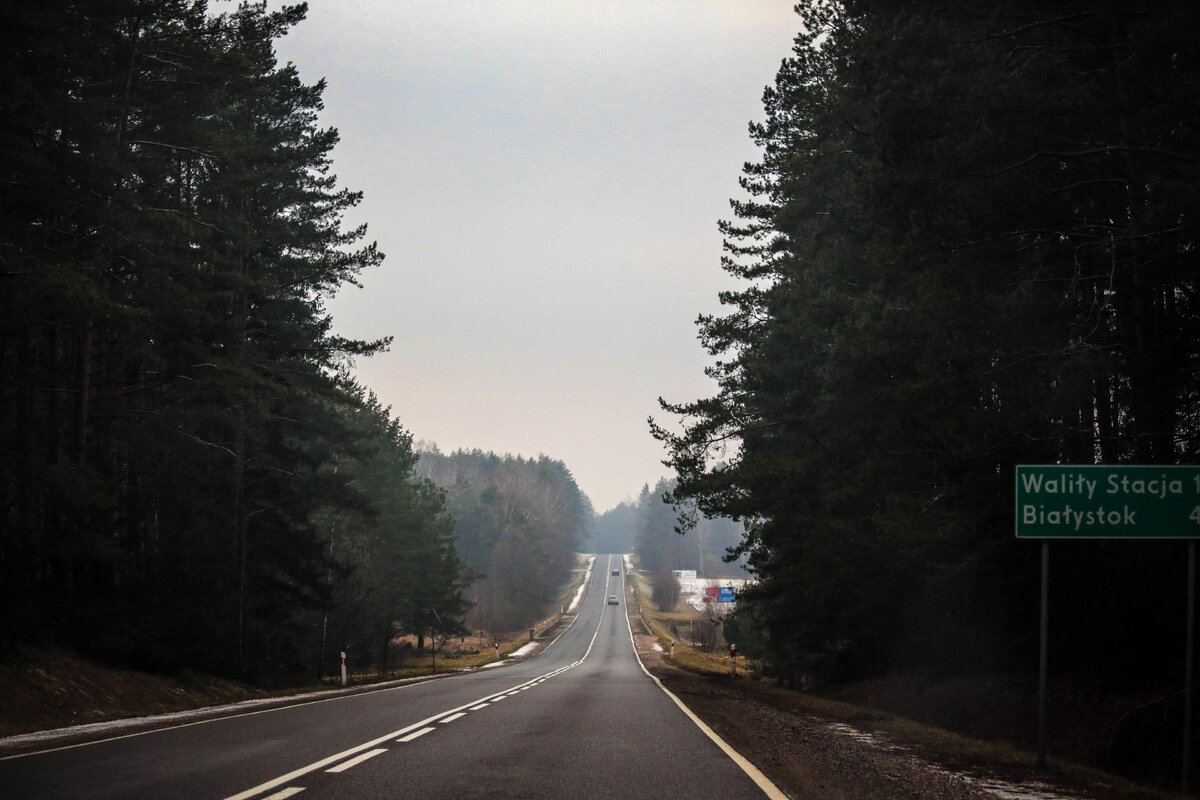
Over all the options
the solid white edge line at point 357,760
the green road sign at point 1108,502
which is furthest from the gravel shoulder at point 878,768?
the solid white edge line at point 357,760

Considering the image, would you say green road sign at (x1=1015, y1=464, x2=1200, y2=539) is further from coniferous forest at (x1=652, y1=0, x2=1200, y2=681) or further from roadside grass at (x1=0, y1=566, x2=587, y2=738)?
roadside grass at (x1=0, y1=566, x2=587, y2=738)

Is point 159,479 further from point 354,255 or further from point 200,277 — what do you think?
point 354,255

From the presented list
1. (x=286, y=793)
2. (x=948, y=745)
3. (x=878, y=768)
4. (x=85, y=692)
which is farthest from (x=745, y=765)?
(x=85, y=692)

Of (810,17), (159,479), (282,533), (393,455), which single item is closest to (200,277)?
(159,479)

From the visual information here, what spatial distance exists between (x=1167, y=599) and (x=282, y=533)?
25.8 m

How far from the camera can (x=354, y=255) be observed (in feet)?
97.6

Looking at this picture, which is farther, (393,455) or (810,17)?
(393,455)

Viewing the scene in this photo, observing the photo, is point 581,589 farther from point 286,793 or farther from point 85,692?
point 286,793

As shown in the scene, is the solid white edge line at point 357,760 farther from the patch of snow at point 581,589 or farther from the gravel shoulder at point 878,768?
the patch of snow at point 581,589

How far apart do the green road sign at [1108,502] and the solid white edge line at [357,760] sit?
7.15 metres

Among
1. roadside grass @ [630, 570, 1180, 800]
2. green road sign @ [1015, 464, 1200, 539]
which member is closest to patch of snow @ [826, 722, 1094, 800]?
roadside grass @ [630, 570, 1180, 800]

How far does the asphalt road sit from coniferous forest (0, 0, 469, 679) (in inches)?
297

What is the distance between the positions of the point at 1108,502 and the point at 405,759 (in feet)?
25.4

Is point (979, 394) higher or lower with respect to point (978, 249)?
lower
